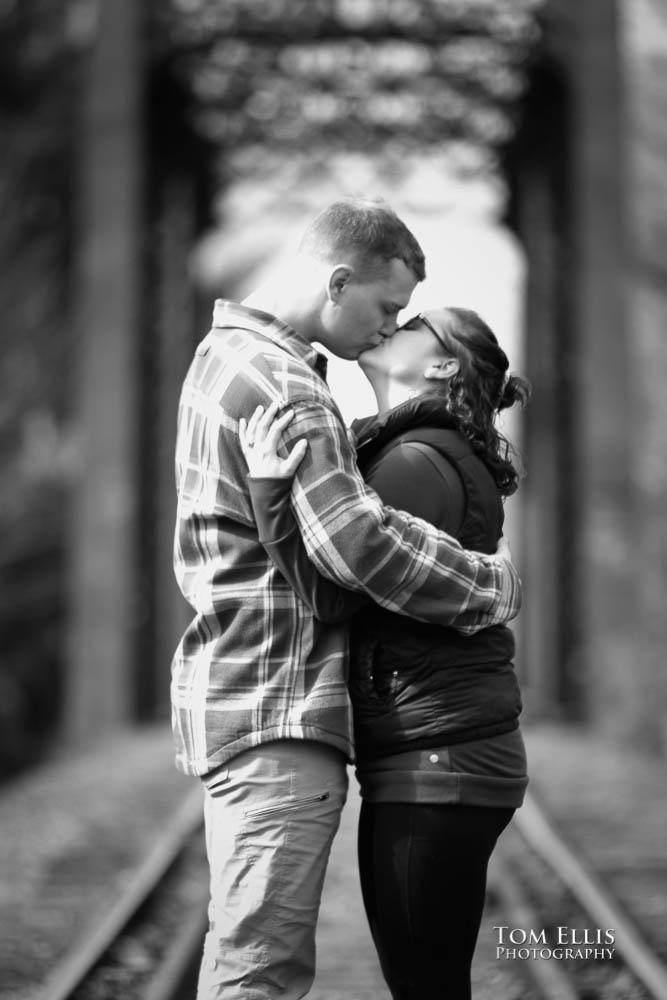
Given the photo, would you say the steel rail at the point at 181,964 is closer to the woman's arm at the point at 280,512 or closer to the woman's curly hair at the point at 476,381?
the woman's arm at the point at 280,512

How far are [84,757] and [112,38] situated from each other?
6785 mm

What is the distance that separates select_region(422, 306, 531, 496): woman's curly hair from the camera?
8.60 ft

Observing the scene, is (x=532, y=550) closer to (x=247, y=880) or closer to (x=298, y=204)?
(x=298, y=204)

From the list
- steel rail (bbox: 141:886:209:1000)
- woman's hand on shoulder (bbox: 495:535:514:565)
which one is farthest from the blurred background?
woman's hand on shoulder (bbox: 495:535:514:565)

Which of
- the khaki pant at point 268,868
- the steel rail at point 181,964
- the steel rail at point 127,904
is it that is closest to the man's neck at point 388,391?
the khaki pant at point 268,868

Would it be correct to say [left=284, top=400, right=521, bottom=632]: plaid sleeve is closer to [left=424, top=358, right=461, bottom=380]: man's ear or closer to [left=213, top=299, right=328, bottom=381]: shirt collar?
[left=213, top=299, right=328, bottom=381]: shirt collar

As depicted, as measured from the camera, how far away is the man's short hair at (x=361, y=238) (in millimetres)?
2496

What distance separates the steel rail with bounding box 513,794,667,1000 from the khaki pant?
1.77 m

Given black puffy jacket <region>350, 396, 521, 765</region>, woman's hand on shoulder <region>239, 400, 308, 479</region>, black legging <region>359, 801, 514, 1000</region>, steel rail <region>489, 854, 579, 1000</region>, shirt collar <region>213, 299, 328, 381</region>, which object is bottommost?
steel rail <region>489, 854, 579, 1000</region>

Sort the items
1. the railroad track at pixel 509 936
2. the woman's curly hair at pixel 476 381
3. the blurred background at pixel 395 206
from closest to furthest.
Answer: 1. the woman's curly hair at pixel 476 381
2. the railroad track at pixel 509 936
3. the blurred background at pixel 395 206

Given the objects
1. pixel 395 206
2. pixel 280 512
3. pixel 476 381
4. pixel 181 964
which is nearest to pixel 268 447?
pixel 280 512

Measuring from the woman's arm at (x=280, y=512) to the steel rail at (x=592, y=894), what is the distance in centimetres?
203

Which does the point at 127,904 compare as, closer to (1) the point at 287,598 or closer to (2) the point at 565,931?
(2) the point at 565,931

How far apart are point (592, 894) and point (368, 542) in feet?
10.7
